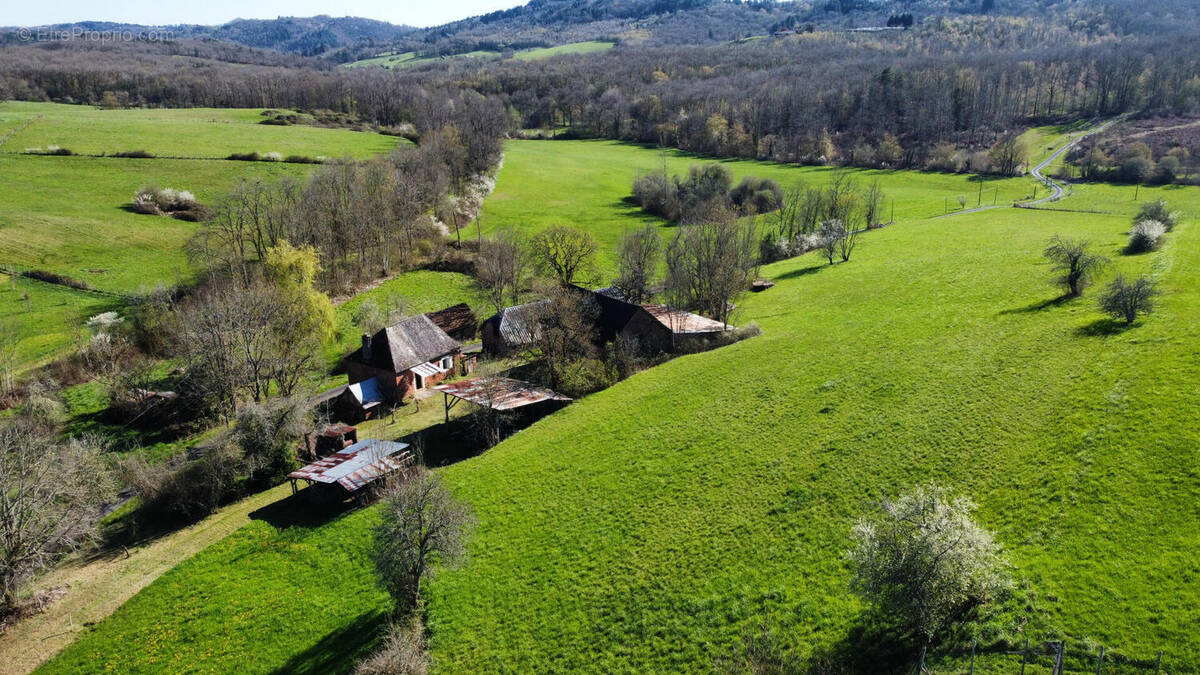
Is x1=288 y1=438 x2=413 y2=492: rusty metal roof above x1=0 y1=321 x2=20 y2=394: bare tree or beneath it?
beneath

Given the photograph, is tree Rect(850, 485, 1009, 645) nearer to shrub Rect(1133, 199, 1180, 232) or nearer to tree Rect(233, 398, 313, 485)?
tree Rect(233, 398, 313, 485)

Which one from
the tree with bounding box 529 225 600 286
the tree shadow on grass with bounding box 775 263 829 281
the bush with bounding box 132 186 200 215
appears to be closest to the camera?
the tree with bounding box 529 225 600 286

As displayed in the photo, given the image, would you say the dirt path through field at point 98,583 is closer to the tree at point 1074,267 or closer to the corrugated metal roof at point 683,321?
the corrugated metal roof at point 683,321

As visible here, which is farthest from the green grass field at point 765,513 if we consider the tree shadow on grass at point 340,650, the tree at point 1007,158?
the tree at point 1007,158

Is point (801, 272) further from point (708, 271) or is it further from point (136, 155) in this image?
point (136, 155)

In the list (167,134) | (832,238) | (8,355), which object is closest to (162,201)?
(167,134)

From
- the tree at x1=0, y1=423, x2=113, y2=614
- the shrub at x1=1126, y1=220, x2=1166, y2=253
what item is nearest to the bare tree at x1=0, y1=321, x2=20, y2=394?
the tree at x1=0, y1=423, x2=113, y2=614

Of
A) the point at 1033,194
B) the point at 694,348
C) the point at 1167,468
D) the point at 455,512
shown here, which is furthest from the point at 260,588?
the point at 1033,194
